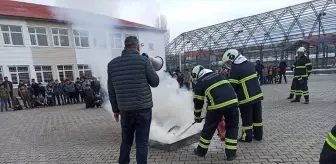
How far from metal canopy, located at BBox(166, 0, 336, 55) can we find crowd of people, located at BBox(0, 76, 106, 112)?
1049cm

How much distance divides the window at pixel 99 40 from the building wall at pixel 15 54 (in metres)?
11.8

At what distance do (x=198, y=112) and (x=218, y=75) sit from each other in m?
0.69

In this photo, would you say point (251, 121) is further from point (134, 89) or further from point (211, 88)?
point (134, 89)

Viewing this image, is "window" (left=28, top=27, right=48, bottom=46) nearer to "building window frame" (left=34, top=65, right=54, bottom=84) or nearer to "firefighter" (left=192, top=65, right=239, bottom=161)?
"building window frame" (left=34, top=65, right=54, bottom=84)

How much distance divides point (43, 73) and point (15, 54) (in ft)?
7.93

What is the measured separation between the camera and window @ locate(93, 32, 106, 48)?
8.05 m

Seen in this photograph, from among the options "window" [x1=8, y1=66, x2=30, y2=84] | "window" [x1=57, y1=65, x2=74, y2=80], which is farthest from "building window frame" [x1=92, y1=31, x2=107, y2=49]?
"window" [x1=57, y1=65, x2=74, y2=80]

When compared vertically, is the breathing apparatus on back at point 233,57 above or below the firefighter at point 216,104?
above

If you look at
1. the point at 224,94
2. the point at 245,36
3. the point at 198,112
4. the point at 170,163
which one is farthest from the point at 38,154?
the point at 245,36

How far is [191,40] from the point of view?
2900 cm

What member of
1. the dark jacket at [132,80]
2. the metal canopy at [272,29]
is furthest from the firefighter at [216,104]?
the metal canopy at [272,29]

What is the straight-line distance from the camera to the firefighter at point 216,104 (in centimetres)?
345

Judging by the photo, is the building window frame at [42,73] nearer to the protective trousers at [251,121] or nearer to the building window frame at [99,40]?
the building window frame at [99,40]

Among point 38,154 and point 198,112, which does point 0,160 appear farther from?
point 198,112
